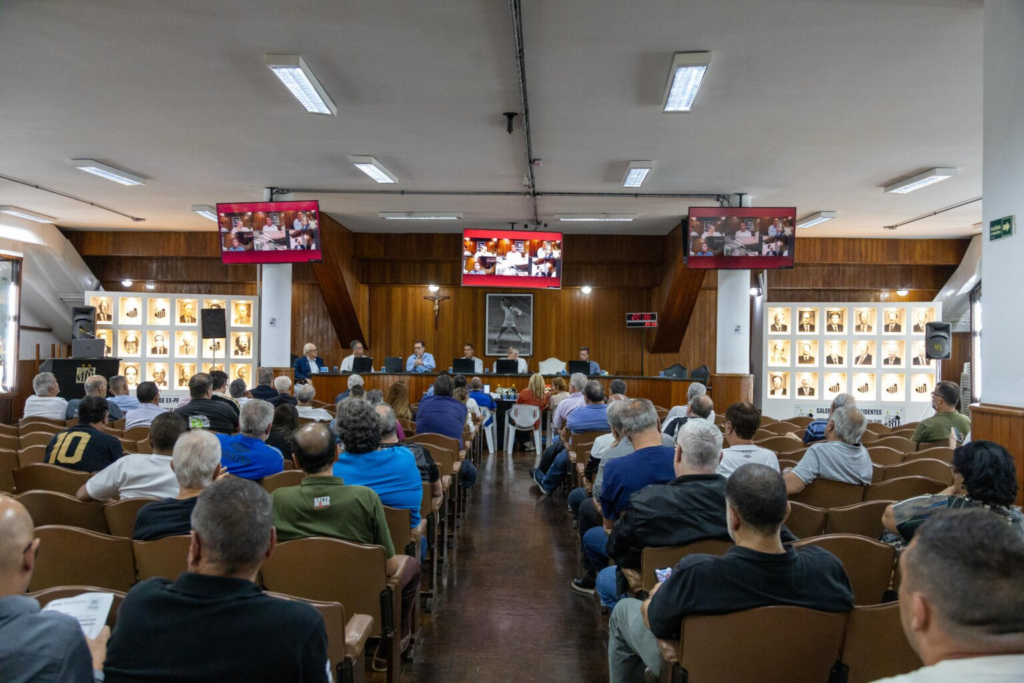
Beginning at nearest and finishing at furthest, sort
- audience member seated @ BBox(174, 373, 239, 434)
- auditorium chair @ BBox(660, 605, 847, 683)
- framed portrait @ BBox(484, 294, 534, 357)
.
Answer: auditorium chair @ BBox(660, 605, 847, 683) < audience member seated @ BBox(174, 373, 239, 434) < framed portrait @ BBox(484, 294, 534, 357)

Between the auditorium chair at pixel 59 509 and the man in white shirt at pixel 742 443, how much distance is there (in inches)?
133

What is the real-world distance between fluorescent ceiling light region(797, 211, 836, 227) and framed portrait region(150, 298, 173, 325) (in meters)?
12.5

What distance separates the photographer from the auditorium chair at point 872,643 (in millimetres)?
2115

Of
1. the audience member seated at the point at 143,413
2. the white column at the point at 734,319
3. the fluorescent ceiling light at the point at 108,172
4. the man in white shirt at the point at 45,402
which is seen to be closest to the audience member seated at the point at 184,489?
the audience member seated at the point at 143,413

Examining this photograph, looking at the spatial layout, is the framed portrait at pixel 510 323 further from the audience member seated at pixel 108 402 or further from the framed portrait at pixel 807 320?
the audience member seated at pixel 108 402

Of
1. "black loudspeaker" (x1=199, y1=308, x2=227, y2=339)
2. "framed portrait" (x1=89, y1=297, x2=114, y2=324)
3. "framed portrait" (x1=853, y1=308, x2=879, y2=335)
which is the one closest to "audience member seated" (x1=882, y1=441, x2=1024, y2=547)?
"framed portrait" (x1=853, y1=308, x2=879, y2=335)

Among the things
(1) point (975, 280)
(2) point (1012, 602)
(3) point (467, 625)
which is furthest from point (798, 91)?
(1) point (975, 280)

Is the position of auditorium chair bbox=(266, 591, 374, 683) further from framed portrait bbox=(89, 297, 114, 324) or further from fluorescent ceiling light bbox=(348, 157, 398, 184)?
framed portrait bbox=(89, 297, 114, 324)

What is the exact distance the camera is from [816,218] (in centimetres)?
1251

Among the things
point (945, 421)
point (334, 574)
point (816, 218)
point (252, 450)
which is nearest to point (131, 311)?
point (252, 450)

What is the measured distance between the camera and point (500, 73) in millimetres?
6215

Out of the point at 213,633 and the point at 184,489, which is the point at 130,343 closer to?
the point at 184,489

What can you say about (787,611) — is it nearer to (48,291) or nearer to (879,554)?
(879,554)

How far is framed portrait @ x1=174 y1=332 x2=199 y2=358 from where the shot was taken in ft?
44.8
